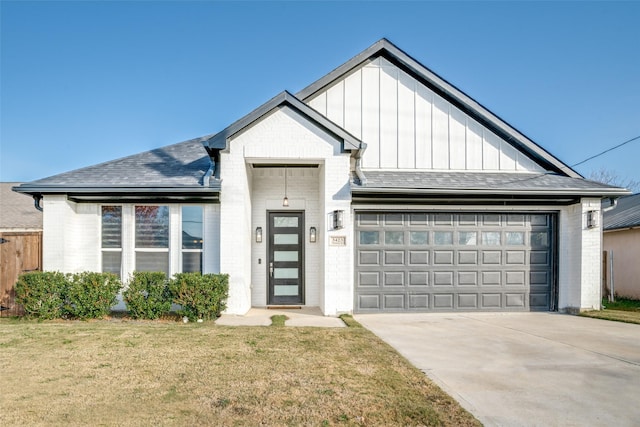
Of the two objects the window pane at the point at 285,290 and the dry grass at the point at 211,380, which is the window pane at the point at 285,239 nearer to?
the window pane at the point at 285,290

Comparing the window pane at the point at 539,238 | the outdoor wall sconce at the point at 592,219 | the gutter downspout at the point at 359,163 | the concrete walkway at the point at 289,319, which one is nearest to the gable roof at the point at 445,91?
the outdoor wall sconce at the point at 592,219

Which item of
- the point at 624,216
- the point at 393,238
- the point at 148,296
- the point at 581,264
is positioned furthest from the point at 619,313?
the point at 148,296

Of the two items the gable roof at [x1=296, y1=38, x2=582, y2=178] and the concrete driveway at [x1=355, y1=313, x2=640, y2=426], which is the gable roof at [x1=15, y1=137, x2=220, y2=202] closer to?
the gable roof at [x1=296, y1=38, x2=582, y2=178]

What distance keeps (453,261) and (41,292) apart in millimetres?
9286

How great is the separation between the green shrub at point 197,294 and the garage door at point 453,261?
3371 millimetres

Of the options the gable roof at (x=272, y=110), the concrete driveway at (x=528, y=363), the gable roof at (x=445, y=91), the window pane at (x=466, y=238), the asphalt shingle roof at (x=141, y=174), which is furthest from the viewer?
the gable roof at (x=445, y=91)

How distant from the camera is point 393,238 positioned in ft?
34.6

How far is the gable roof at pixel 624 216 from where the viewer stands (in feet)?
50.3

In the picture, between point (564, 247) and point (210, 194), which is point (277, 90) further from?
point (564, 247)

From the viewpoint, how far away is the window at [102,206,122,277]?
395 inches

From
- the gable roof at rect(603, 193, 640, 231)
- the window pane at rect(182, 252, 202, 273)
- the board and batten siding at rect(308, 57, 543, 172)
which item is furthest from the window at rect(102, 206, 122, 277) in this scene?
the gable roof at rect(603, 193, 640, 231)

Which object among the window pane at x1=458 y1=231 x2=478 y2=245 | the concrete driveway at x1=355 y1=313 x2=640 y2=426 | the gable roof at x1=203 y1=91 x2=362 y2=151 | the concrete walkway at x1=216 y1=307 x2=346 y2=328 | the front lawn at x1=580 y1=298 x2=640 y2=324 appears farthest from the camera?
the window pane at x1=458 y1=231 x2=478 y2=245

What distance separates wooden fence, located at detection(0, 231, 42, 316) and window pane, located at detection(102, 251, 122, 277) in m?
1.29

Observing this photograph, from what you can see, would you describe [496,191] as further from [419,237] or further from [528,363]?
[528,363]
